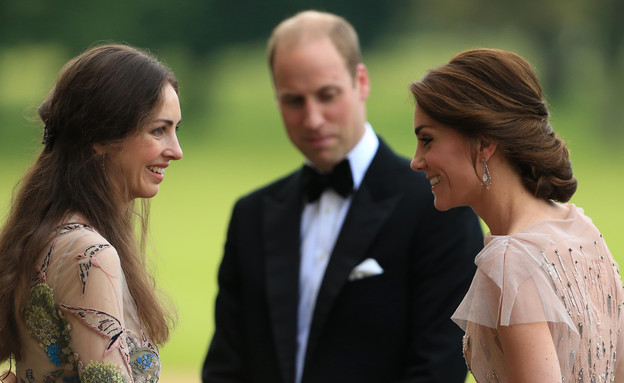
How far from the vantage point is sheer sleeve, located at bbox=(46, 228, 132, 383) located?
1710 millimetres

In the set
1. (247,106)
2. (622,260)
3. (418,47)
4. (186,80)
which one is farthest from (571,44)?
(186,80)

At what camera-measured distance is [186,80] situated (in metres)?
9.74

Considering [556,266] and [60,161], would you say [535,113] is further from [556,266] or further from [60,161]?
[60,161]

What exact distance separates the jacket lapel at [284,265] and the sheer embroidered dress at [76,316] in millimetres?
1137

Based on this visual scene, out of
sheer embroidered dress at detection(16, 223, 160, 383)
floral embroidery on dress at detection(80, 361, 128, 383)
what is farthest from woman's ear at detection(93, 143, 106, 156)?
floral embroidery on dress at detection(80, 361, 128, 383)

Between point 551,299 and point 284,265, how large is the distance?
1.42 metres

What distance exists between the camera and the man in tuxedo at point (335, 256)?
280 cm

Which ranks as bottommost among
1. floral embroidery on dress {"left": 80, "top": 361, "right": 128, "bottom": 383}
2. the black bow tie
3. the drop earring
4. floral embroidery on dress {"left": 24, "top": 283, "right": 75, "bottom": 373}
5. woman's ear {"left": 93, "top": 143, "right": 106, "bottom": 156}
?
floral embroidery on dress {"left": 80, "top": 361, "right": 128, "bottom": 383}

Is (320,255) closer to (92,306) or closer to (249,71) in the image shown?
(92,306)

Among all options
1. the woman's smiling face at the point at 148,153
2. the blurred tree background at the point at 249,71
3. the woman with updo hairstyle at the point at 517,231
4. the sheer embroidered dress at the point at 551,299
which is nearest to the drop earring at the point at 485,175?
the woman with updo hairstyle at the point at 517,231

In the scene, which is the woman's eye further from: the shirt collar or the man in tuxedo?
the shirt collar

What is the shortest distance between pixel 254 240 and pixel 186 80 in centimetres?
688

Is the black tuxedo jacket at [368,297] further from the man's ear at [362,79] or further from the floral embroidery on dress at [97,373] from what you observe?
the floral embroidery on dress at [97,373]

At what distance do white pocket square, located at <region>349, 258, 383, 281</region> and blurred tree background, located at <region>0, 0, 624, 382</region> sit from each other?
589 centimetres
